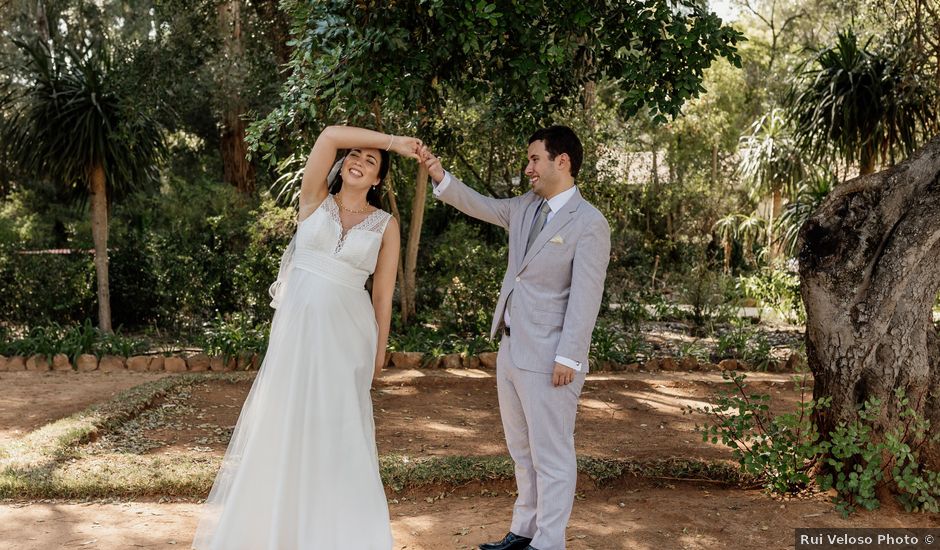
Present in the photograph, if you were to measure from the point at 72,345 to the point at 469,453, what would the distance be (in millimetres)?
4760

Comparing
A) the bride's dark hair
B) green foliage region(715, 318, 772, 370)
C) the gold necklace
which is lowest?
green foliage region(715, 318, 772, 370)

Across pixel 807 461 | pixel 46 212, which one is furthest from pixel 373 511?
pixel 46 212

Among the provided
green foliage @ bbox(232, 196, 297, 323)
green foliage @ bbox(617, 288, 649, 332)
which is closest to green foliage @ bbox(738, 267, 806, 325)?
green foliage @ bbox(617, 288, 649, 332)

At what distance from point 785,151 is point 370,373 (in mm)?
14073

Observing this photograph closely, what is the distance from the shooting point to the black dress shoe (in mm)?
3875

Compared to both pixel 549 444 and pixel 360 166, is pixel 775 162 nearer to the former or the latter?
pixel 549 444

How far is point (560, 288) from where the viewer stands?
3.76 m

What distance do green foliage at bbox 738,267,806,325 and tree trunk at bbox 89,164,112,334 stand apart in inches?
343

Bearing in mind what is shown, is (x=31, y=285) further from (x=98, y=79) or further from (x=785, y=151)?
(x=785, y=151)

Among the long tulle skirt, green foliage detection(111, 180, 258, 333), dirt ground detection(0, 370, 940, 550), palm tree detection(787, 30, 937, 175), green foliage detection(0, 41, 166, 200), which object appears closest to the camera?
the long tulle skirt

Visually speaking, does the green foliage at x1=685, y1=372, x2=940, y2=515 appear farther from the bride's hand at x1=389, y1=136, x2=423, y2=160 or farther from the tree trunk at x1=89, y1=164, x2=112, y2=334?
the tree trunk at x1=89, y1=164, x2=112, y2=334

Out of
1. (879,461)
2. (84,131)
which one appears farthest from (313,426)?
(84,131)

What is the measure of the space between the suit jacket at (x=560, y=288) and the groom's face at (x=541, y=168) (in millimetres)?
126

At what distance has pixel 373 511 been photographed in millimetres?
3693
